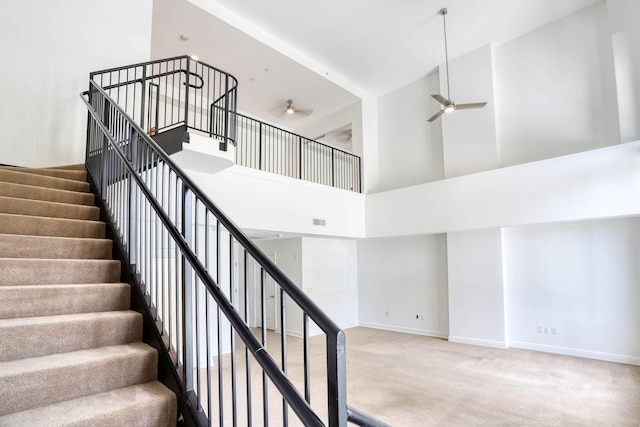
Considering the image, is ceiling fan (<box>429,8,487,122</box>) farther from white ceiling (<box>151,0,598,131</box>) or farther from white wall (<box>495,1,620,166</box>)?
white wall (<box>495,1,620,166</box>)

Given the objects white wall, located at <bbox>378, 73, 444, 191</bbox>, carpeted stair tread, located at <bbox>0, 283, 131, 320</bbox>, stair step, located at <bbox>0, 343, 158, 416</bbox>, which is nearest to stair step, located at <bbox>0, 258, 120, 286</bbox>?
carpeted stair tread, located at <bbox>0, 283, 131, 320</bbox>

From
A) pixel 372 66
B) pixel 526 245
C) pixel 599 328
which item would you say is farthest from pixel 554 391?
pixel 372 66

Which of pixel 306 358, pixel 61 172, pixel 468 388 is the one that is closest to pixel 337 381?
pixel 306 358

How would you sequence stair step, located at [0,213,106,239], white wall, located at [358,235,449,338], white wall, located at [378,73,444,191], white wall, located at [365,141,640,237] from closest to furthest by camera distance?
stair step, located at [0,213,106,239], white wall, located at [365,141,640,237], white wall, located at [358,235,449,338], white wall, located at [378,73,444,191]

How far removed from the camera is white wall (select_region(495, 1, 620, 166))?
6504mm

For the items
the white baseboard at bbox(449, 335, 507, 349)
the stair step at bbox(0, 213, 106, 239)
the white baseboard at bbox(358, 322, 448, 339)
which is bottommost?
the white baseboard at bbox(358, 322, 448, 339)

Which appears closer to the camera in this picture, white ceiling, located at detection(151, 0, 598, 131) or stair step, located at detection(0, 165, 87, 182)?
stair step, located at detection(0, 165, 87, 182)

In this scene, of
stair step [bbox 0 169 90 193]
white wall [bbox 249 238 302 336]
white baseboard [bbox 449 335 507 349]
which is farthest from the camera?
white wall [bbox 249 238 302 336]

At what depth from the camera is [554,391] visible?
4793 mm

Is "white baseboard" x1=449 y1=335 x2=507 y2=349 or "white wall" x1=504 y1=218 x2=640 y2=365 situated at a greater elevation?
"white wall" x1=504 y1=218 x2=640 y2=365

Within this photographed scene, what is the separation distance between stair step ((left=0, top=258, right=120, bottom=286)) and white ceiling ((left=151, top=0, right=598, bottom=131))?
550cm

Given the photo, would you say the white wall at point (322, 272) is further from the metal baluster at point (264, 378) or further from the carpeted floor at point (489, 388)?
the metal baluster at point (264, 378)

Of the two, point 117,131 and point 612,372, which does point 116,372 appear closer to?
point 117,131

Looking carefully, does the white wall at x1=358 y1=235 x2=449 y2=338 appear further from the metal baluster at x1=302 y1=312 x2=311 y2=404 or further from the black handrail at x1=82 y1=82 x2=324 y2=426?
the metal baluster at x1=302 y1=312 x2=311 y2=404
